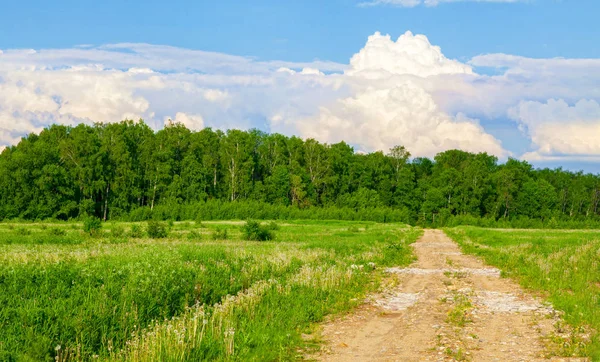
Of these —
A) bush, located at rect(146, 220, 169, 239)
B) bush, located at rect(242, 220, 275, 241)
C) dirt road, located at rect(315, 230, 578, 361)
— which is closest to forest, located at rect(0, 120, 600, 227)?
bush, located at rect(146, 220, 169, 239)

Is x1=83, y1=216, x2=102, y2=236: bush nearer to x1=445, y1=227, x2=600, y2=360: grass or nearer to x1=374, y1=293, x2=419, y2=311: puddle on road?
x1=445, y1=227, x2=600, y2=360: grass

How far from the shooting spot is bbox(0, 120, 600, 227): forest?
100562 mm

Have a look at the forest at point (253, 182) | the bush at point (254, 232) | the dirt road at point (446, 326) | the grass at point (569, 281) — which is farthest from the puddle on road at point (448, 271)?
the forest at point (253, 182)

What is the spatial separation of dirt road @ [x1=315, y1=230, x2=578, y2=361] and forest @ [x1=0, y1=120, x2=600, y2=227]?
8426 centimetres

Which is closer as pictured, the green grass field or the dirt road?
the green grass field

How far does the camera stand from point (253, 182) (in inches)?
5032

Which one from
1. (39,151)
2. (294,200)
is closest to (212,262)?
(39,151)

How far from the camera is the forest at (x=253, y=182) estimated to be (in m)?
101

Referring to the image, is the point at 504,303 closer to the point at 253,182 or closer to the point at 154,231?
the point at 154,231

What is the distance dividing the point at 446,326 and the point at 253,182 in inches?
4517

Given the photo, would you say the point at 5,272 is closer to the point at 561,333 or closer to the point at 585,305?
the point at 561,333

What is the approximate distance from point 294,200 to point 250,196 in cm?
1168

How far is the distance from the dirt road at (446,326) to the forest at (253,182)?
8426 centimetres

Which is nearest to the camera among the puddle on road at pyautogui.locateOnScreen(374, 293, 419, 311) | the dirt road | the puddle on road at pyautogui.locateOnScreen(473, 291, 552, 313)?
the dirt road
